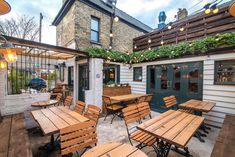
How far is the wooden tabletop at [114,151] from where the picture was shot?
138 centimetres

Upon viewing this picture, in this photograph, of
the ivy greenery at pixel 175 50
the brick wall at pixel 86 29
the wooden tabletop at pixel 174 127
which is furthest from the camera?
the brick wall at pixel 86 29

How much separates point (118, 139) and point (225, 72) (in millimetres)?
3977

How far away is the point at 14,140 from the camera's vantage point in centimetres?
195

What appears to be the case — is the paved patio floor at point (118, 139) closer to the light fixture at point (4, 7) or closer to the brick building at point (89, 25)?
the light fixture at point (4, 7)

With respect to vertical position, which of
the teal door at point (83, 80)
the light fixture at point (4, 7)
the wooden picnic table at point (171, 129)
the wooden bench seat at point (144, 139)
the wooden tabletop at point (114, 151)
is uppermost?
the light fixture at point (4, 7)

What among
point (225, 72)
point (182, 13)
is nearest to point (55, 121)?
point (225, 72)

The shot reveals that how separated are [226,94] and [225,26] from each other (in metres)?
2.25

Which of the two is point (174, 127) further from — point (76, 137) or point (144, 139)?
point (76, 137)

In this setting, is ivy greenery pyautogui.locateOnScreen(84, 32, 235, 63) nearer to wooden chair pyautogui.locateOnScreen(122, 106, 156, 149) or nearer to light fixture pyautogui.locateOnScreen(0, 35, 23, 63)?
light fixture pyautogui.locateOnScreen(0, 35, 23, 63)

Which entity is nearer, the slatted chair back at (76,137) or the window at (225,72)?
the slatted chair back at (76,137)

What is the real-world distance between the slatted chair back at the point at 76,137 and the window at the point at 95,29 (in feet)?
17.8

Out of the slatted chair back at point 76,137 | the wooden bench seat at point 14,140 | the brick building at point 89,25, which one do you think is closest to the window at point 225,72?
the slatted chair back at point 76,137

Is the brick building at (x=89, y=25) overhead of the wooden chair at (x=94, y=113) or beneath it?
overhead

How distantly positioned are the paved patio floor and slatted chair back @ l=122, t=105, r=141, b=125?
2.55ft
